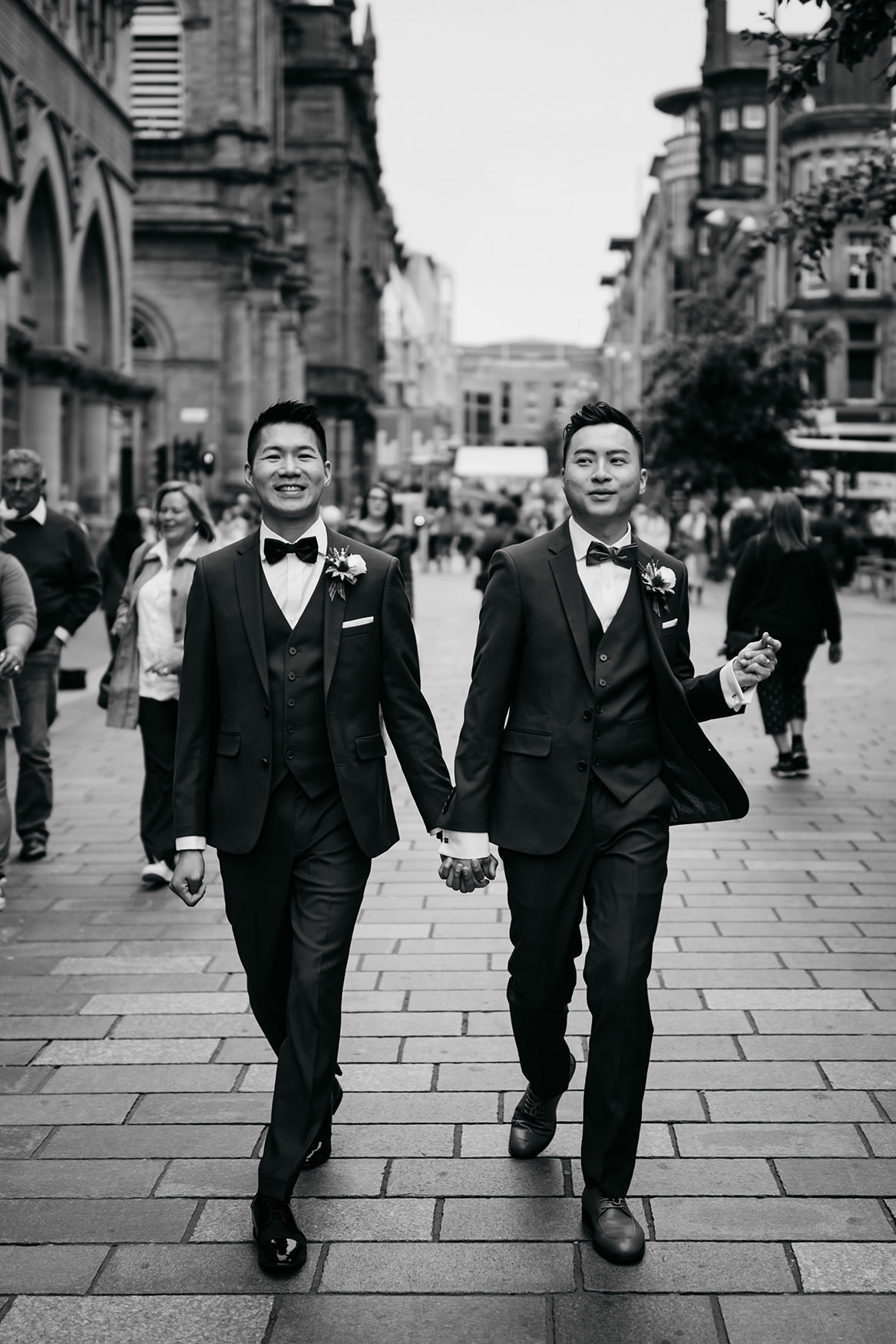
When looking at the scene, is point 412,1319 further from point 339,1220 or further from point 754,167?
point 754,167

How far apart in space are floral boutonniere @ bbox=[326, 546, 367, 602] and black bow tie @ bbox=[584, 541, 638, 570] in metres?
0.56

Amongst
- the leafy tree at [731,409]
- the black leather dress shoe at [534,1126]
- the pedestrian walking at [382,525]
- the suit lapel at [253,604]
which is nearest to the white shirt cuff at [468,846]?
the suit lapel at [253,604]

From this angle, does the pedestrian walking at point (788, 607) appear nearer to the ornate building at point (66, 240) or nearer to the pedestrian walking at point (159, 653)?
the pedestrian walking at point (159, 653)

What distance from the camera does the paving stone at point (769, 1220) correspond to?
4.25m

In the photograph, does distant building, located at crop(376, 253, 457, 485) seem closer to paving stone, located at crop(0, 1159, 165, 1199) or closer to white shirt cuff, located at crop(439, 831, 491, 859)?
paving stone, located at crop(0, 1159, 165, 1199)

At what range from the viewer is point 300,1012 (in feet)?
14.0

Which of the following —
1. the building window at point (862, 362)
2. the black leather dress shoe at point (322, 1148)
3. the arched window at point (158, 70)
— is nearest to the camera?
the black leather dress shoe at point (322, 1148)

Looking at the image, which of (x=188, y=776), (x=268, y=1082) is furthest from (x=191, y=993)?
(x=188, y=776)

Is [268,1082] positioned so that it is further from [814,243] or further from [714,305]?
[714,305]

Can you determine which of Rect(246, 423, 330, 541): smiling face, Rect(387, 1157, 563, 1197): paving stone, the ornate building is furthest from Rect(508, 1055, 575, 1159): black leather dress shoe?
the ornate building

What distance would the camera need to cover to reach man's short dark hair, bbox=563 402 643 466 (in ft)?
14.7

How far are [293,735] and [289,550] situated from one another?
18.2 inches

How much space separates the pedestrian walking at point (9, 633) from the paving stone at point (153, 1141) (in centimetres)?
299

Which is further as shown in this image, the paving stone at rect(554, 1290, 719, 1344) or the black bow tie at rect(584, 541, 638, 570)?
the black bow tie at rect(584, 541, 638, 570)
